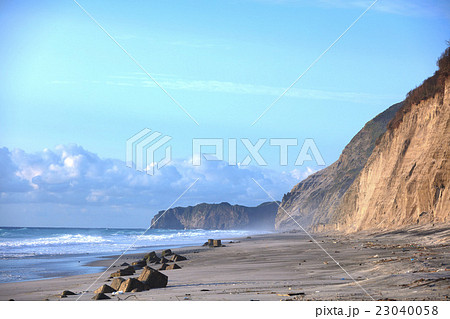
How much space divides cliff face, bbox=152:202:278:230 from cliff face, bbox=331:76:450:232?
469ft

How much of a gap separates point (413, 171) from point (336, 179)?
40.1m

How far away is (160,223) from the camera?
642 ft

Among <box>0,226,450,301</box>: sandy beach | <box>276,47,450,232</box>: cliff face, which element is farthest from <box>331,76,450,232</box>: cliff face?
<box>0,226,450,301</box>: sandy beach

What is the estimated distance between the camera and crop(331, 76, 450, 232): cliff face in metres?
26.6

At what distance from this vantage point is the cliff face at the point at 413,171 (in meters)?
26.6

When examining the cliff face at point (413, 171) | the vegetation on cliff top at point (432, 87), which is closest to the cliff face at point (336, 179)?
the cliff face at point (413, 171)

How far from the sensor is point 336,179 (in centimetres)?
6981

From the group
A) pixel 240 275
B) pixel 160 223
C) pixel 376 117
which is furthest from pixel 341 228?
pixel 160 223

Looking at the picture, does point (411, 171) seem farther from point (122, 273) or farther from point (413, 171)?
point (122, 273)

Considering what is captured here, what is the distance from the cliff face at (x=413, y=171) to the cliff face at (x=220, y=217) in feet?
469

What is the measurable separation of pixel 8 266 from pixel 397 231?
767 inches

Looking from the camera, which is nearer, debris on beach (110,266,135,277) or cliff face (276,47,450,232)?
debris on beach (110,266,135,277)

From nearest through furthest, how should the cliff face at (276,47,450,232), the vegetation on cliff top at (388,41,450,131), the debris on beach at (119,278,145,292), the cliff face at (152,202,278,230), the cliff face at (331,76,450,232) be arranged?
the debris on beach at (119,278,145,292), the cliff face at (331,76,450,232), the cliff face at (276,47,450,232), the vegetation on cliff top at (388,41,450,131), the cliff face at (152,202,278,230)

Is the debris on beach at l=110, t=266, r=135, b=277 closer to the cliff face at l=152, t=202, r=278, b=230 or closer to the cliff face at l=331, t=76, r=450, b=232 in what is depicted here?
the cliff face at l=331, t=76, r=450, b=232
